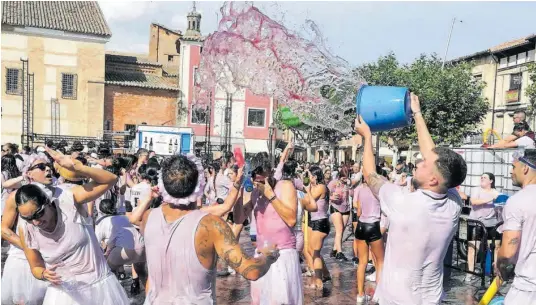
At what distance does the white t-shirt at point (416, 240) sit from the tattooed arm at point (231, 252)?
946mm

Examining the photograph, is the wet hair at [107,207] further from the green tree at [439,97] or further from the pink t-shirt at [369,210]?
the green tree at [439,97]

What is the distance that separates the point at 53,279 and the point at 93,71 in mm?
36470

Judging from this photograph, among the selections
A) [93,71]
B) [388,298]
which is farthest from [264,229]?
[93,71]

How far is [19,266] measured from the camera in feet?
17.0

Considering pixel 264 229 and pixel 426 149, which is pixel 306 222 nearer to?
pixel 264 229

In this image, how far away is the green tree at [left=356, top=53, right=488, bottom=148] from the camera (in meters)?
29.6

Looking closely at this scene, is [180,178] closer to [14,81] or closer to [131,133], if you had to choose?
[131,133]

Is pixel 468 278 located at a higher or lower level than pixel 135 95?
lower

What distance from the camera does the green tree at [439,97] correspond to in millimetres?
29562

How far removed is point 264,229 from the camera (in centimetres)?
540

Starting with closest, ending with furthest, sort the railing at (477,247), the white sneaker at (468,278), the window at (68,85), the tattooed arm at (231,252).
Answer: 1. the tattooed arm at (231,252)
2. the railing at (477,247)
3. the white sneaker at (468,278)
4. the window at (68,85)

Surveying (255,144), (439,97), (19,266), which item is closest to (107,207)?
(19,266)

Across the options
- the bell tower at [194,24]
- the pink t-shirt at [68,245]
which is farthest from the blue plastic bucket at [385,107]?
the bell tower at [194,24]

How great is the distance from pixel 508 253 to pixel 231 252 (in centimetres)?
208
